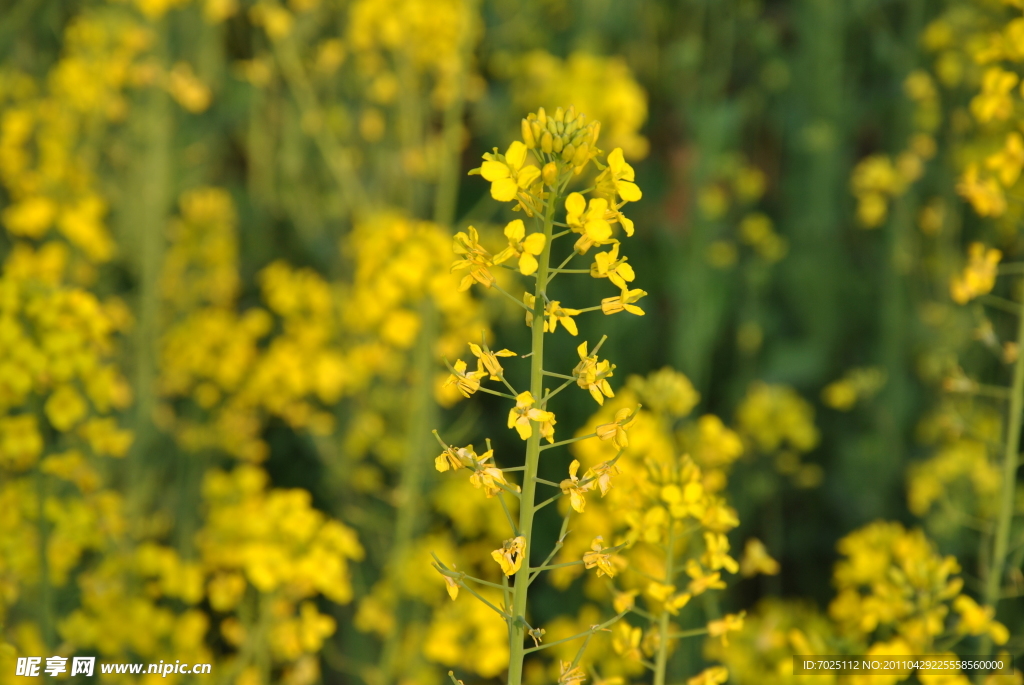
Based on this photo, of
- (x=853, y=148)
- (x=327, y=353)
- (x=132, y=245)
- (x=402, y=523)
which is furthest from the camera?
(x=853, y=148)

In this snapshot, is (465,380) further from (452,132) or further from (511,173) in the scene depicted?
(452,132)

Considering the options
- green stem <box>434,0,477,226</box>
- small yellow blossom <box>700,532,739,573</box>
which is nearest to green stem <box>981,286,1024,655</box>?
small yellow blossom <box>700,532,739,573</box>

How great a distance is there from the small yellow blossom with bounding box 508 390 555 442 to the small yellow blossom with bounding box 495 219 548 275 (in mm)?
165

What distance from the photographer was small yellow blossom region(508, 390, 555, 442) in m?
1.16

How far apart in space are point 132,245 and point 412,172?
122cm

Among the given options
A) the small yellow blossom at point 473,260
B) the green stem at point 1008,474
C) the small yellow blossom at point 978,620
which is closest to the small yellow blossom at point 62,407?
the small yellow blossom at point 473,260

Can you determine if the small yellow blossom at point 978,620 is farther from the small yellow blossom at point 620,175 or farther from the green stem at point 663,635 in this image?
the small yellow blossom at point 620,175

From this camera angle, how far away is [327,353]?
10.3 ft

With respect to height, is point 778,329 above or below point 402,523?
above

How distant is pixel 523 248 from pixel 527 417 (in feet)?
0.73

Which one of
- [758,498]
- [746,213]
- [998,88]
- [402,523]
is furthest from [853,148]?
[402,523]

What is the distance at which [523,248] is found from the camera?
3.93 feet

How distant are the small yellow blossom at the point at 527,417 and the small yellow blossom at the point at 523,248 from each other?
6.5 inches

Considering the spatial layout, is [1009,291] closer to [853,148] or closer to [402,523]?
[853,148]
